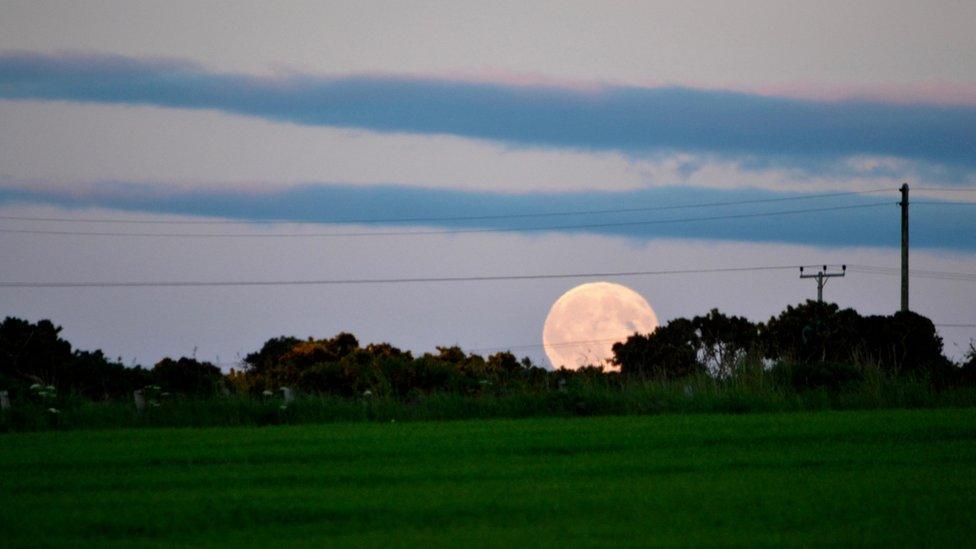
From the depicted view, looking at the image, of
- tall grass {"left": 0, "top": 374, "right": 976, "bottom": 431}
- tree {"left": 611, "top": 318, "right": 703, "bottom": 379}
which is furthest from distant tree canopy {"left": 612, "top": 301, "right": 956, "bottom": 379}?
tall grass {"left": 0, "top": 374, "right": 976, "bottom": 431}

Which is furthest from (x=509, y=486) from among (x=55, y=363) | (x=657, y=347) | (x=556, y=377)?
(x=657, y=347)

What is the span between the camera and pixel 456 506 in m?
9.43

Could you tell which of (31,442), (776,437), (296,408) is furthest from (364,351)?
(776,437)

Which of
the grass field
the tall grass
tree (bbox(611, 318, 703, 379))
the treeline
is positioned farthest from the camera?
tree (bbox(611, 318, 703, 379))

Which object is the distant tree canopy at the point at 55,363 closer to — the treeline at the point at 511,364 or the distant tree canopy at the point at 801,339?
the treeline at the point at 511,364

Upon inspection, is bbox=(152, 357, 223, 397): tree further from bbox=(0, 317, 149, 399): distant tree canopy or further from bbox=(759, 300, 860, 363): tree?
bbox=(759, 300, 860, 363): tree

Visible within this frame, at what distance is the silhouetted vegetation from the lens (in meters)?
22.9

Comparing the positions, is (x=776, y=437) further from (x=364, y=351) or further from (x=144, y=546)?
(x=364, y=351)

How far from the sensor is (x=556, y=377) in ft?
116

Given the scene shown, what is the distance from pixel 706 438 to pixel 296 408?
922 centimetres

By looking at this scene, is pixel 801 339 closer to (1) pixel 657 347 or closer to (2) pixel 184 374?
(1) pixel 657 347

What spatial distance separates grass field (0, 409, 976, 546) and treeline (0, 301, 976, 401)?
7.71m

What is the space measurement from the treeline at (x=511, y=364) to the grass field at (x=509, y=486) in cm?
771

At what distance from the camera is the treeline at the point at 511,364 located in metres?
25.8
